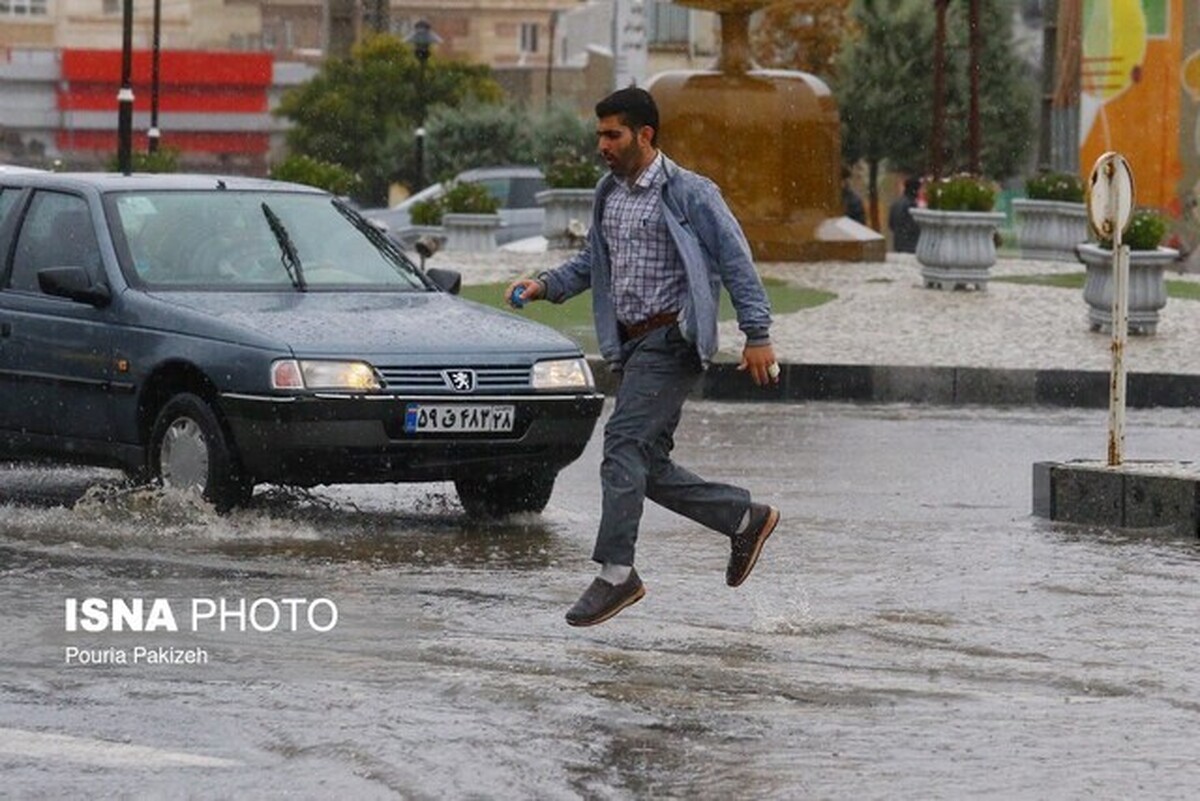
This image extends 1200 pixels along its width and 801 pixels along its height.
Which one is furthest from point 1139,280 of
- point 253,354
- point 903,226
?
point 903,226

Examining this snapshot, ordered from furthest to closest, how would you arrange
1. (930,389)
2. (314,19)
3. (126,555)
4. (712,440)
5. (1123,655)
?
1. (314,19)
2. (930,389)
3. (712,440)
4. (126,555)
5. (1123,655)

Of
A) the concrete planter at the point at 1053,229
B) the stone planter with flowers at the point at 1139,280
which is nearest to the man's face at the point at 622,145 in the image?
the stone planter with flowers at the point at 1139,280

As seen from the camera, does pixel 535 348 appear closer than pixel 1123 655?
No

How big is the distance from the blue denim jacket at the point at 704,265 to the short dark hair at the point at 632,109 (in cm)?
14

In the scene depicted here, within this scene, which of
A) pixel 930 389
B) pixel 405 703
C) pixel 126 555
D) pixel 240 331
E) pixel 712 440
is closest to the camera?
pixel 405 703

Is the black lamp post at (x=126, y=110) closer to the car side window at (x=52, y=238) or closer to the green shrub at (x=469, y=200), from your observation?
the green shrub at (x=469, y=200)

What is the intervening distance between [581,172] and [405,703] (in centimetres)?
2822

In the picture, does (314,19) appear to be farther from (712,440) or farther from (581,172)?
(712,440)

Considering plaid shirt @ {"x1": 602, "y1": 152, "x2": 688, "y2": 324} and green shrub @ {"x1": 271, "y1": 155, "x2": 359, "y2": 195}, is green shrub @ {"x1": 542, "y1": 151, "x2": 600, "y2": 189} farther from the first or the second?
plaid shirt @ {"x1": 602, "y1": 152, "x2": 688, "y2": 324}

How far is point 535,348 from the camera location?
12.5 metres

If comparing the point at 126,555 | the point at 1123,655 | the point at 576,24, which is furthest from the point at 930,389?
the point at 576,24

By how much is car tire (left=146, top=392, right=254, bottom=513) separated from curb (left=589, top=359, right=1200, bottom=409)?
8.71m

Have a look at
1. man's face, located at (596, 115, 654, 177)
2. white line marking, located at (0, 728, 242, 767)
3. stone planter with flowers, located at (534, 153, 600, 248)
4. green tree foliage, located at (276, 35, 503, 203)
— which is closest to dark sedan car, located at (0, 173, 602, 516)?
man's face, located at (596, 115, 654, 177)

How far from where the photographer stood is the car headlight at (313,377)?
12.1 metres
